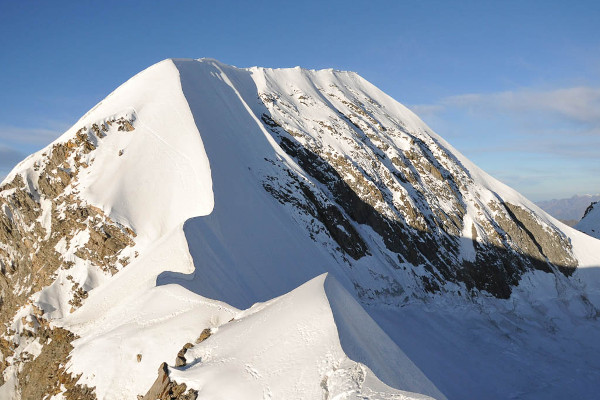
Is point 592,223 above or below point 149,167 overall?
below

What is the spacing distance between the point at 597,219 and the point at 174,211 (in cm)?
7030

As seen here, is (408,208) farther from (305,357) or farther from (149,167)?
(305,357)

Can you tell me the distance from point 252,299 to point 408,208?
2540 cm

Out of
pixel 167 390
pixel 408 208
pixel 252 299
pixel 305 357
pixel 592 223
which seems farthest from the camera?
pixel 592 223

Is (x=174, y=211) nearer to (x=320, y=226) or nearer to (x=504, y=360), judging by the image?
(x=320, y=226)

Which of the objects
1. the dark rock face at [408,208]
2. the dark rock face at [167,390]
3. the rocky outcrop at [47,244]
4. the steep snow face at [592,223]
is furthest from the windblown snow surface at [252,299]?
the steep snow face at [592,223]

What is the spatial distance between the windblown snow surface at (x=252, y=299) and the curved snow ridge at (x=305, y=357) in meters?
0.04

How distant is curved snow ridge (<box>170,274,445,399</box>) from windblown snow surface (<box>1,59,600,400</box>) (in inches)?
1.7

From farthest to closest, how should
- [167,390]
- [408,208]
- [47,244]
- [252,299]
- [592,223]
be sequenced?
1. [592,223]
2. [408,208]
3. [47,244]
4. [252,299]
5. [167,390]

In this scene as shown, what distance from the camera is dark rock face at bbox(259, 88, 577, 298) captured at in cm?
3797

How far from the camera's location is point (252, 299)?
72.4ft

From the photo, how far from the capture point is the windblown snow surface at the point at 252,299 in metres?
12.2

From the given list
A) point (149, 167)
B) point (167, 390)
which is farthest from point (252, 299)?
point (149, 167)

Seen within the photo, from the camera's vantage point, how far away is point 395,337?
97.9 feet
